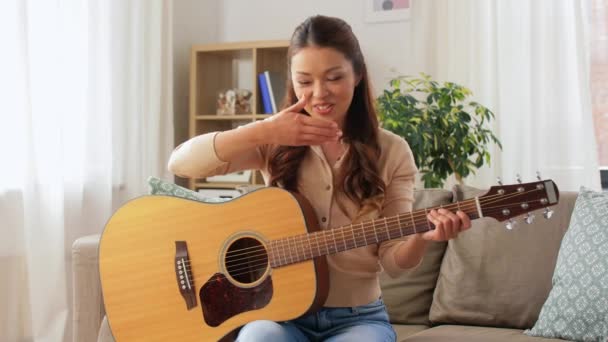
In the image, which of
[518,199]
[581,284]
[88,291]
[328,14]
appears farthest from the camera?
[328,14]

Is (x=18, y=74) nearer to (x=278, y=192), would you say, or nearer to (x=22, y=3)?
(x=22, y=3)

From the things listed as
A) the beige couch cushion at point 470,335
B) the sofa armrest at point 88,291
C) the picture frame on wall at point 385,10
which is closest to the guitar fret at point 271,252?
the beige couch cushion at point 470,335

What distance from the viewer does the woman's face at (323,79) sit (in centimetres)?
154

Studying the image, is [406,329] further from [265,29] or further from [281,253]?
[265,29]

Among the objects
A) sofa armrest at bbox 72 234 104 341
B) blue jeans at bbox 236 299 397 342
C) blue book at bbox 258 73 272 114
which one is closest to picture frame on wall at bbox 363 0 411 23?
blue book at bbox 258 73 272 114

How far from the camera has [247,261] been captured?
5.05 ft

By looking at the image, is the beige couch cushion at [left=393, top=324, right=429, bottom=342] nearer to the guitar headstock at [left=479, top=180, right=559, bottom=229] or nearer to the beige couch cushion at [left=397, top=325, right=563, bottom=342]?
the beige couch cushion at [left=397, top=325, right=563, bottom=342]

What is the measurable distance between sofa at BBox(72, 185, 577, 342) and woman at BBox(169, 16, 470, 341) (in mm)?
413

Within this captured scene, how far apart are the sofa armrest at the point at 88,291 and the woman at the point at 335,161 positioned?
51cm

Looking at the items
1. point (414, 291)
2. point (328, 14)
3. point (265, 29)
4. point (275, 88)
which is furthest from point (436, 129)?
point (265, 29)

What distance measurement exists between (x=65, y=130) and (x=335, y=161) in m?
1.71

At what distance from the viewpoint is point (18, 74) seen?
2.68 metres

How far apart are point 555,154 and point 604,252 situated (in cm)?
151

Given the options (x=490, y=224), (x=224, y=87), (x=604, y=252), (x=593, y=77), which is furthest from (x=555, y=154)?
(x=224, y=87)
